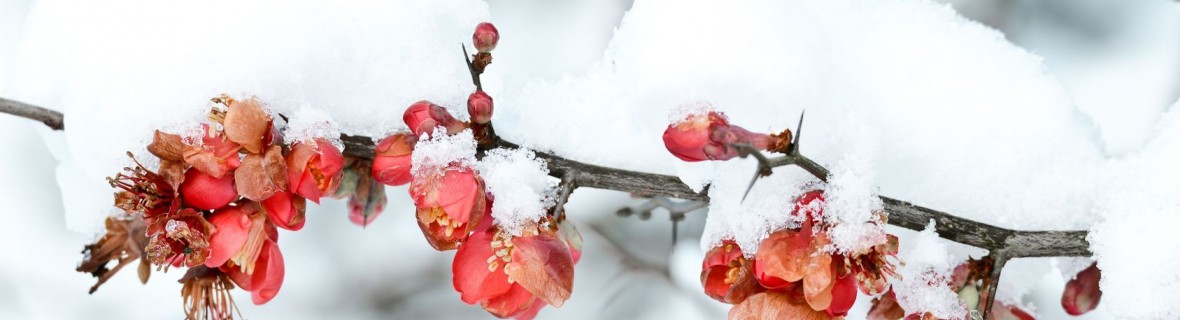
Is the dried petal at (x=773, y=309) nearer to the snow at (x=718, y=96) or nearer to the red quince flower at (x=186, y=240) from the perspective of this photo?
the snow at (x=718, y=96)

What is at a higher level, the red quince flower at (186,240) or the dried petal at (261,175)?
the dried petal at (261,175)

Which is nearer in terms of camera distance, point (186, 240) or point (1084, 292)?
point (186, 240)

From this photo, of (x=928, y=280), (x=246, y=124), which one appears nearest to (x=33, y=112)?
(x=246, y=124)

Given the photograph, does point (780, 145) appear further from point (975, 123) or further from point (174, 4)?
point (174, 4)

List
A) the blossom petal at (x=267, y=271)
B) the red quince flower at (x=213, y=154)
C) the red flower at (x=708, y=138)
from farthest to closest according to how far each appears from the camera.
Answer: the blossom petal at (x=267, y=271) < the red quince flower at (x=213, y=154) < the red flower at (x=708, y=138)

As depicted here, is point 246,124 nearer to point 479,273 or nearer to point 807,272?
point 479,273

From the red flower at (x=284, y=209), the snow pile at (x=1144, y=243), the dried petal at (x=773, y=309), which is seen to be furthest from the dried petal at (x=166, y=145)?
the snow pile at (x=1144, y=243)

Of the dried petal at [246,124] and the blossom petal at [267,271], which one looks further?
the blossom petal at [267,271]

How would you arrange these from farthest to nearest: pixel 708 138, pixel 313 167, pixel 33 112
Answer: pixel 33 112 → pixel 313 167 → pixel 708 138
